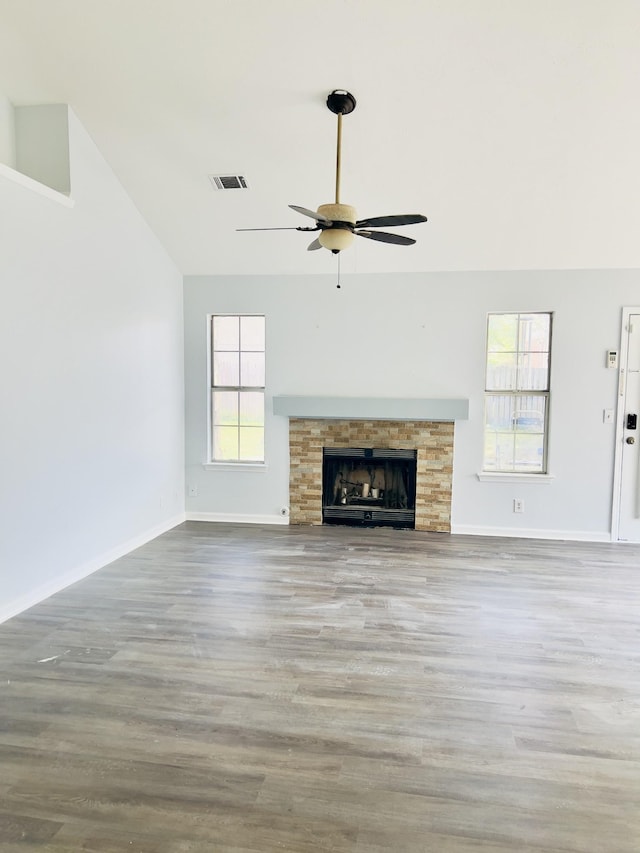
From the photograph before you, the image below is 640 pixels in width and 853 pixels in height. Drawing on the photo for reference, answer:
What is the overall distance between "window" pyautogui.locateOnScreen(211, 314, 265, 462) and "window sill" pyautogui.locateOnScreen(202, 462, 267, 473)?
0.06m

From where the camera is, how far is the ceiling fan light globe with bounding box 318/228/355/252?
3.07 metres

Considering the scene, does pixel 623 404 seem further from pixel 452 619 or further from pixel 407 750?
pixel 407 750

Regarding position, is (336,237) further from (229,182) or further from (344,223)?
(229,182)

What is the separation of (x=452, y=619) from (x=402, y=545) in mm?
1625

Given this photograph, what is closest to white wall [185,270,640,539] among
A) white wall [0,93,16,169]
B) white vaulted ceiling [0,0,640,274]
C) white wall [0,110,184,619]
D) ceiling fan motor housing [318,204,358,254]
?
white vaulted ceiling [0,0,640,274]

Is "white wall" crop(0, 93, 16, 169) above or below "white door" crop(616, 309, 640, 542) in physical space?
above

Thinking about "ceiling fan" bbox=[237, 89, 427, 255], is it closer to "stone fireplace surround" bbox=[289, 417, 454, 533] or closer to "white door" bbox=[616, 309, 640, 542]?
"stone fireplace surround" bbox=[289, 417, 454, 533]

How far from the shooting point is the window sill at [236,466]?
5.61 m

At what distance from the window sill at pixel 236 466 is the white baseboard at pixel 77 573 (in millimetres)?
684

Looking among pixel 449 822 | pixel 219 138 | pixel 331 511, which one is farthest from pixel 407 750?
pixel 219 138

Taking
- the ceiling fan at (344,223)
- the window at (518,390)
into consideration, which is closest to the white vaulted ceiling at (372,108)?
the window at (518,390)

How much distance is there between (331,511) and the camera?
559 centimetres

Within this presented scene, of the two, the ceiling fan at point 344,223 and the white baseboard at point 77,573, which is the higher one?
the ceiling fan at point 344,223

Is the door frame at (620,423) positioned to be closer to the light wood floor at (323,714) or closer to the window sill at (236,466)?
the light wood floor at (323,714)
